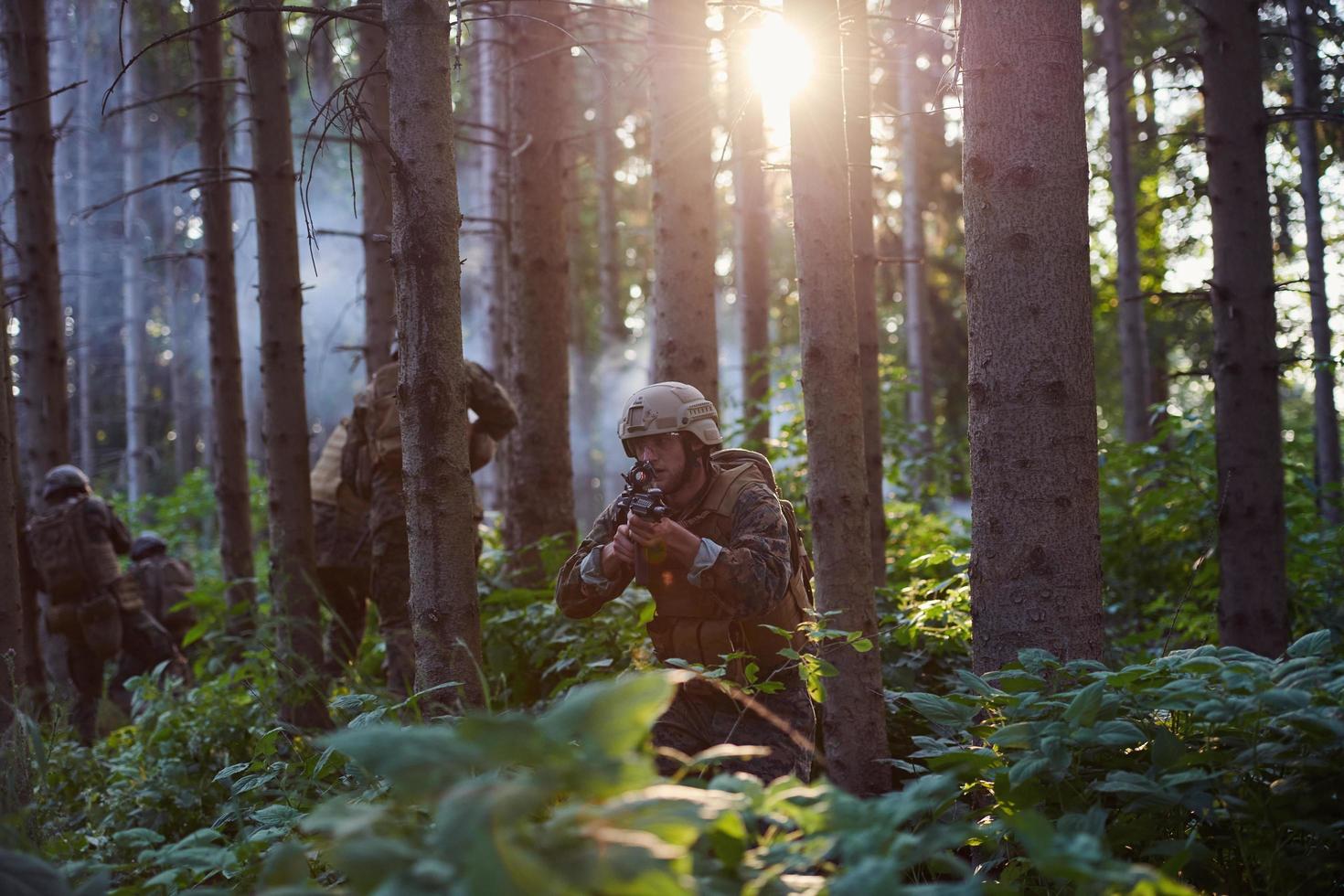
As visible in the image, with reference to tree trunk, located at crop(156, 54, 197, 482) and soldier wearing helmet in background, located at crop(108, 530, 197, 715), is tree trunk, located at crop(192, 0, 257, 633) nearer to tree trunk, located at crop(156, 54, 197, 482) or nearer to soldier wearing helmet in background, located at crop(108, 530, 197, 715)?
soldier wearing helmet in background, located at crop(108, 530, 197, 715)

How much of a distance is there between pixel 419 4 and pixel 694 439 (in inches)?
75.4

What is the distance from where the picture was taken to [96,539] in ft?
34.4

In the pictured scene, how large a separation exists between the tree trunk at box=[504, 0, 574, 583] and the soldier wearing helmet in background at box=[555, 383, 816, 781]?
13.4 feet

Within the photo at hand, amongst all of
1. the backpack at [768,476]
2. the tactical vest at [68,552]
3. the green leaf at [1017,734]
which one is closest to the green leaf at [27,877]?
the green leaf at [1017,734]

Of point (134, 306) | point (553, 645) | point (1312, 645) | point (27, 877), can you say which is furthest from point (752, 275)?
point (134, 306)

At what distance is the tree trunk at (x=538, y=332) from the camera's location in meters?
8.80

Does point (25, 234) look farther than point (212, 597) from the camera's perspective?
Yes

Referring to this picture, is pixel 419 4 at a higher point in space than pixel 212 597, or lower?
higher

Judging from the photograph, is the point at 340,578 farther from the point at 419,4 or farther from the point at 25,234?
the point at 419,4

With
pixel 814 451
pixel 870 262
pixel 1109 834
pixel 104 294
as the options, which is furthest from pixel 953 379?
pixel 104 294

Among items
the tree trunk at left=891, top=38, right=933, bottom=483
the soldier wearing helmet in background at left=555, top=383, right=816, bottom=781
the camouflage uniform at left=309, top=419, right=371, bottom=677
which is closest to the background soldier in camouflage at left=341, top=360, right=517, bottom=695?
the camouflage uniform at left=309, top=419, right=371, bottom=677

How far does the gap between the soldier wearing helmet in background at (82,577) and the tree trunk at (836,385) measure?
Answer: 7167mm

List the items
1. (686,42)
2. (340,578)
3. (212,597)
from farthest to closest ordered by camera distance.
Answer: (212,597), (340,578), (686,42)

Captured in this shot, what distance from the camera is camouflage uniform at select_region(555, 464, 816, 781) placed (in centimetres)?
434
